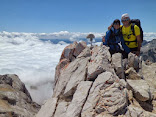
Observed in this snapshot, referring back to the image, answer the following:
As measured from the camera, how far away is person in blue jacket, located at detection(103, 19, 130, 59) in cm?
1599

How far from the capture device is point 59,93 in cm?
1489

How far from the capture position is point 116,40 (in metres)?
16.6

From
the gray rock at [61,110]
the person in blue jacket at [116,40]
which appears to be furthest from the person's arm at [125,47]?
the gray rock at [61,110]

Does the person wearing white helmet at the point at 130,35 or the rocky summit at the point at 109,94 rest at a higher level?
the person wearing white helmet at the point at 130,35

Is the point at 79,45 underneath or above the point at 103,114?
above

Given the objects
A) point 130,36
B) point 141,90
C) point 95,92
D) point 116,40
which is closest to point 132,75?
point 141,90

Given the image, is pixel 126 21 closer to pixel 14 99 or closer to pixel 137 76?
pixel 137 76

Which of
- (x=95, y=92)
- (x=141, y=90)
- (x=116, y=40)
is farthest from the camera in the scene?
(x=116, y=40)

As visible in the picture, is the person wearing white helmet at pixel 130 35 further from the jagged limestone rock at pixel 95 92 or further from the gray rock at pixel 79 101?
the gray rock at pixel 79 101

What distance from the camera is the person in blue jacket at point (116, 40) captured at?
52.5 feet

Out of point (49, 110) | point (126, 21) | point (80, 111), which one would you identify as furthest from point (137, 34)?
point (49, 110)

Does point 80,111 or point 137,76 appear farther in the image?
point 137,76

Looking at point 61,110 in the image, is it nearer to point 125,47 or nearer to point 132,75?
point 132,75

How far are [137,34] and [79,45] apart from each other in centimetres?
1089
